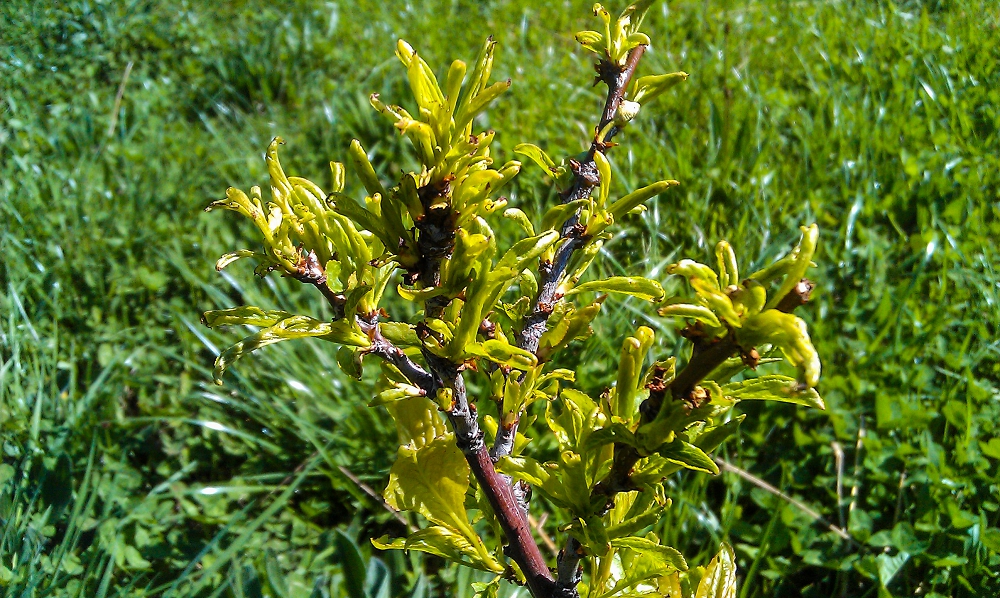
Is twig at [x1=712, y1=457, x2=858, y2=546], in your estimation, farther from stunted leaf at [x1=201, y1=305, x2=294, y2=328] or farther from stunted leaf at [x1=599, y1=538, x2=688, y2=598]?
stunted leaf at [x1=201, y1=305, x2=294, y2=328]

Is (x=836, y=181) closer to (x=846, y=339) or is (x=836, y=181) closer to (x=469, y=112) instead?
(x=846, y=339)

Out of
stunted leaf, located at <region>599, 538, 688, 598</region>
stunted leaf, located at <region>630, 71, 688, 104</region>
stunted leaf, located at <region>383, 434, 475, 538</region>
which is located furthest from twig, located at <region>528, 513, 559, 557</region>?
stunted leaf, located at <region>630, 71, 688, 104</region>

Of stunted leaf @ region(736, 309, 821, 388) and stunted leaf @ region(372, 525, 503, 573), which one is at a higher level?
stunted leaf @ region(736, 309, 821, 388)

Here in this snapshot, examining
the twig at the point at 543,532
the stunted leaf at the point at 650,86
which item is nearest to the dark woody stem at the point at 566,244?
the stunted leaf at the point at 650,86

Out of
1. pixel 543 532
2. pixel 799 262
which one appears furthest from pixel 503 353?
pixel 543 532

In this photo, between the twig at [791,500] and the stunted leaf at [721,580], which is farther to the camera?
the twig at [791,500]

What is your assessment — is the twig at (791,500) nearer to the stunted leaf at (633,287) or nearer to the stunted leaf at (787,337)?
the stunted leaf at (633,287)
